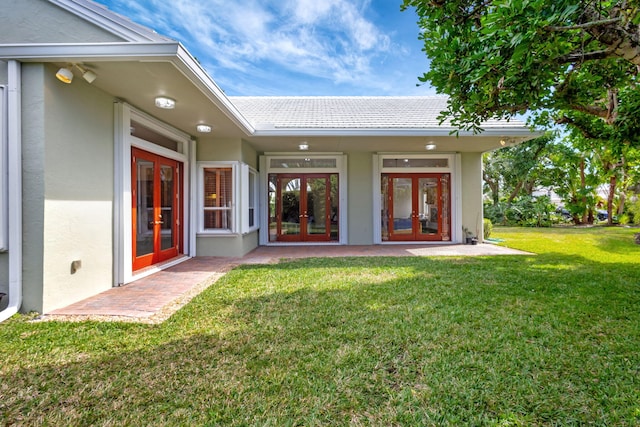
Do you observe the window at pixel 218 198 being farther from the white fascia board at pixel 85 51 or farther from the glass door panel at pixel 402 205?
the glass door panel at pixel 402 205

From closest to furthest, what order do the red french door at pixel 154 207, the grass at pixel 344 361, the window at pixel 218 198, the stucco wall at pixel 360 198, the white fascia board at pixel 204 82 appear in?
the grass at pixel 344 361 → the white fascia board at pixel 204 82 → the red french door at pixel 154 207 → the window at pixel 218 198 → the stucco wall at pixel 360 198

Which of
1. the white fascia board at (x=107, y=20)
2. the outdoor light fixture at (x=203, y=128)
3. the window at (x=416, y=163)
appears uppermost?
the white fascia board at (x=107, y=20)

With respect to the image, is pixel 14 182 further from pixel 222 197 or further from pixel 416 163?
pixel 416 163

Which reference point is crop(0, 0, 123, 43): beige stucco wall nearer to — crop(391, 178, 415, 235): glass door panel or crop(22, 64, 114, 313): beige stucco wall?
crop(22, 64, 114, 313): beige stucco wall

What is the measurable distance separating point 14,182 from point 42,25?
2.03m

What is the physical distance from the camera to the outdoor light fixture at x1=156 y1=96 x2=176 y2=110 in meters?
4.88

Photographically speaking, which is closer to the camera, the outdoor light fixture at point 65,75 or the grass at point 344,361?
the grass at point 344,361

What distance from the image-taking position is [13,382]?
2.32m

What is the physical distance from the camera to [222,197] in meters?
7.74

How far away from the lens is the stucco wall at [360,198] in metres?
9.73

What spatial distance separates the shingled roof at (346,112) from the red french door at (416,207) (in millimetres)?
2070

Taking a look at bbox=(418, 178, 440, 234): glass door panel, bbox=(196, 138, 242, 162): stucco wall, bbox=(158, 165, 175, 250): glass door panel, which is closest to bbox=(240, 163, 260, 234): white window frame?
bbox=(196, 138, 242, 162): stucco wall

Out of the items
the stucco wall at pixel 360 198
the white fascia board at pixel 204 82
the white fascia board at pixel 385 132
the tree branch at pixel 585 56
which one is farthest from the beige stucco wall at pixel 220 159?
the tree branch at pixel 585 56

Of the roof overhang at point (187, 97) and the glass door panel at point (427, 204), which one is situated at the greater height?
the roof overhang at point (187, 97)
